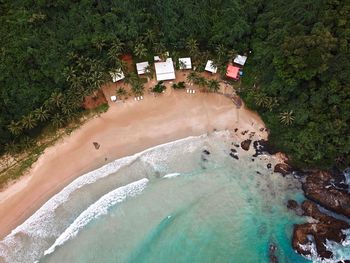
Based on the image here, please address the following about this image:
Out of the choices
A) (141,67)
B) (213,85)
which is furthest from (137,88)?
(213,85)

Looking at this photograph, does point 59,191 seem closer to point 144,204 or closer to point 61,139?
point 61,139

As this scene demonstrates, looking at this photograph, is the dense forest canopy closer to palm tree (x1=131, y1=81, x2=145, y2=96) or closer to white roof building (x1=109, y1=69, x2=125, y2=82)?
white roof building (x1=109, y1=69, x2=125, y2=82)

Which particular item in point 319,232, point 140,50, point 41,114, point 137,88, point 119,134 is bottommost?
point 319,232

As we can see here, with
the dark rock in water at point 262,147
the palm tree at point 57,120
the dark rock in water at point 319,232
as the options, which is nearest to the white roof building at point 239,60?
the dark rock in water at point 262,147

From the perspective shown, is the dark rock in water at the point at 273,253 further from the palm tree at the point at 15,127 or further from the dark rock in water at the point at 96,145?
the palm tree at the point at 15,127

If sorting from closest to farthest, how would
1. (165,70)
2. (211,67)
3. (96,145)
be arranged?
(96,145), (165,70), (211,67)

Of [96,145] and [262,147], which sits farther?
[262,147]

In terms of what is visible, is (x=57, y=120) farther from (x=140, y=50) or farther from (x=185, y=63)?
(x=185, y=63)
